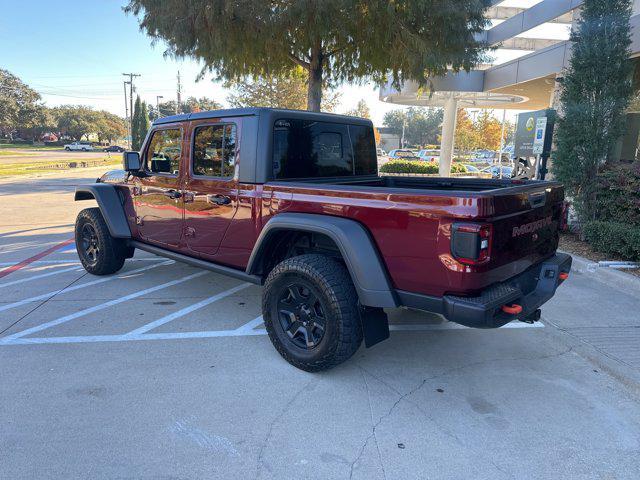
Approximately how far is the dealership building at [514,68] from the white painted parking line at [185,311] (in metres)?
6.92

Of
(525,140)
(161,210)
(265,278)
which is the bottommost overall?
(265,278)

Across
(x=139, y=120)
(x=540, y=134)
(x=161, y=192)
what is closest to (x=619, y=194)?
(x=540, y=134)

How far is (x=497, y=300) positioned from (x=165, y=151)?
12.1 feet

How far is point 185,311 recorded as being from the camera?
4715 mm

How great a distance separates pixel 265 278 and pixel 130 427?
160 centimetres

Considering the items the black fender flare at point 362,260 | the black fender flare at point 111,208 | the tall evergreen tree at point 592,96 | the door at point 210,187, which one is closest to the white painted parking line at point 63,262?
the black fender flare at point 111,208

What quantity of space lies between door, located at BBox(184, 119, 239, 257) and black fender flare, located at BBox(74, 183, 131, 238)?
52.0 inches

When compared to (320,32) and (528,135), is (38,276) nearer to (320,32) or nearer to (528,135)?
(320,32)

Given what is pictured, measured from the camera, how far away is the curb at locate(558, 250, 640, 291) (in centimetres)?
534

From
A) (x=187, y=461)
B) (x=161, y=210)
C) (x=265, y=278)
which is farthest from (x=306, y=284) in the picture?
(x=161, y=210)

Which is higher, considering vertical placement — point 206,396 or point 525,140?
point 525,140

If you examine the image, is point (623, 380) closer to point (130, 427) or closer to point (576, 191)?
point (130, 427)

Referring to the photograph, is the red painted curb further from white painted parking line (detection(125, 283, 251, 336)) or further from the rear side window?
the rear side window

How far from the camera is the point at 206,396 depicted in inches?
123
